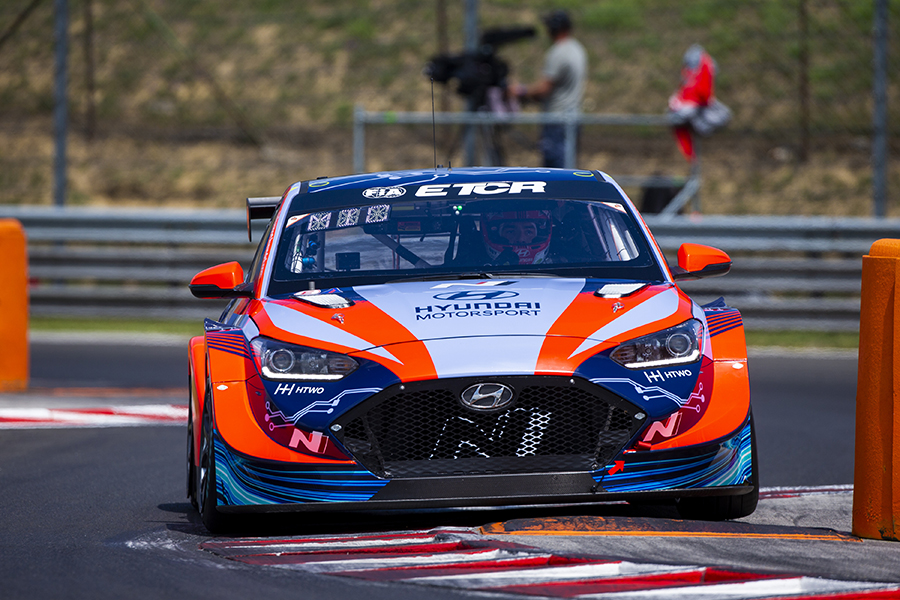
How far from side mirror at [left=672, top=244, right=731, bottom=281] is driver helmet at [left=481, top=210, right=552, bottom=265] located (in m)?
0.59

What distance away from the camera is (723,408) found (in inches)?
220

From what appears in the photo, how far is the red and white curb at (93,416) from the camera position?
958cm

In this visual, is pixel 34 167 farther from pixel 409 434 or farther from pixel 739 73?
pixel 409 434

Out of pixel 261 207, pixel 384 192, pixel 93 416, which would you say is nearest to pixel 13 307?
pixel 93 416

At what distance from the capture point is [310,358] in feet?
17.9

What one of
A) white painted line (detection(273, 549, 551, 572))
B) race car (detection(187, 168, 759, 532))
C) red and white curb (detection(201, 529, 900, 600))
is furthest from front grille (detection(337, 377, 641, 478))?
white painted line (detection(273, 549, 551, 572))

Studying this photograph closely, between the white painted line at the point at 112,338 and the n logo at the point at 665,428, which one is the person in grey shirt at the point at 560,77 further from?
the n logo at the point at 665,428

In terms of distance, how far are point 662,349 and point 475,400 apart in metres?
0.74

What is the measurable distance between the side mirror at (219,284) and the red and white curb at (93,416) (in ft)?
10.4

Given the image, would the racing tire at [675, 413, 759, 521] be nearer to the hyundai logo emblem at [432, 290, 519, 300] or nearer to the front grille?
the front grille

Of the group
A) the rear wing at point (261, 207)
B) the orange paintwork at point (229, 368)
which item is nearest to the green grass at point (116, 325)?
the rear wing at point (261, 207)

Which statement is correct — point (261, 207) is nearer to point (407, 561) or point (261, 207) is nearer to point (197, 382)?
point (197, 382)

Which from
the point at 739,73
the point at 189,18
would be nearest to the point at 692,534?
the point at 189,18

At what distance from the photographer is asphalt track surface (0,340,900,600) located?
4.76 m
